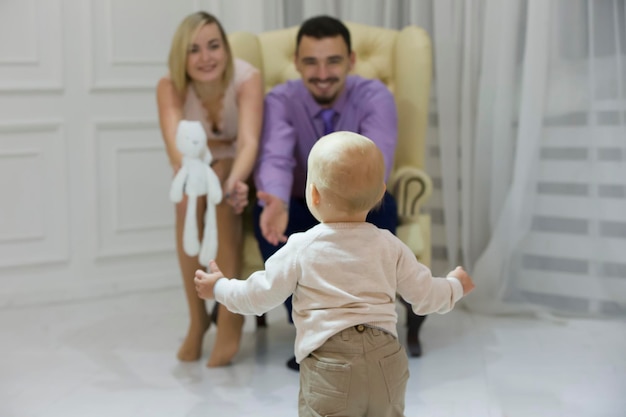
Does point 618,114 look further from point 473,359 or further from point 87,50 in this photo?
point 87,50

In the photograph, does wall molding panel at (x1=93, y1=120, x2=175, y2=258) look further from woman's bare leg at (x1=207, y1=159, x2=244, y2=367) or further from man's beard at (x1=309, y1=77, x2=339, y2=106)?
man's beard at (x1=309, y1=77, x2=339, y2=106)

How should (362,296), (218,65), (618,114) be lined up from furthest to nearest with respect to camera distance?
(618,114)
(218,65)
(362,296)

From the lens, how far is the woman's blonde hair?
2.50 m

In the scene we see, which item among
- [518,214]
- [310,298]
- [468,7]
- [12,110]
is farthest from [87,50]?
[310,298]

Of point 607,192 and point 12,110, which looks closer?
point 607,192

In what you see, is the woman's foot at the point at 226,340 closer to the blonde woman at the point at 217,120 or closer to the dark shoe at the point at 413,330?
the blonde woman at the point at 217,120

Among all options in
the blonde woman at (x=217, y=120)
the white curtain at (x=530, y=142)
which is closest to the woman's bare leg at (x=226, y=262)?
the blonde woman at (x=217, y=120)

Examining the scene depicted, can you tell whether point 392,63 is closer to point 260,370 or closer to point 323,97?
point 323,97

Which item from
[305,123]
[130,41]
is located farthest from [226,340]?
[130,41]

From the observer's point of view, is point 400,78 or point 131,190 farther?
point 131,190

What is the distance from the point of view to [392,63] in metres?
2.94

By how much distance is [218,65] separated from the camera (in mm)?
2531

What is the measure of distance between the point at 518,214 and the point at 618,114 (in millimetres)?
490

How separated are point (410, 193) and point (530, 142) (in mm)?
556
